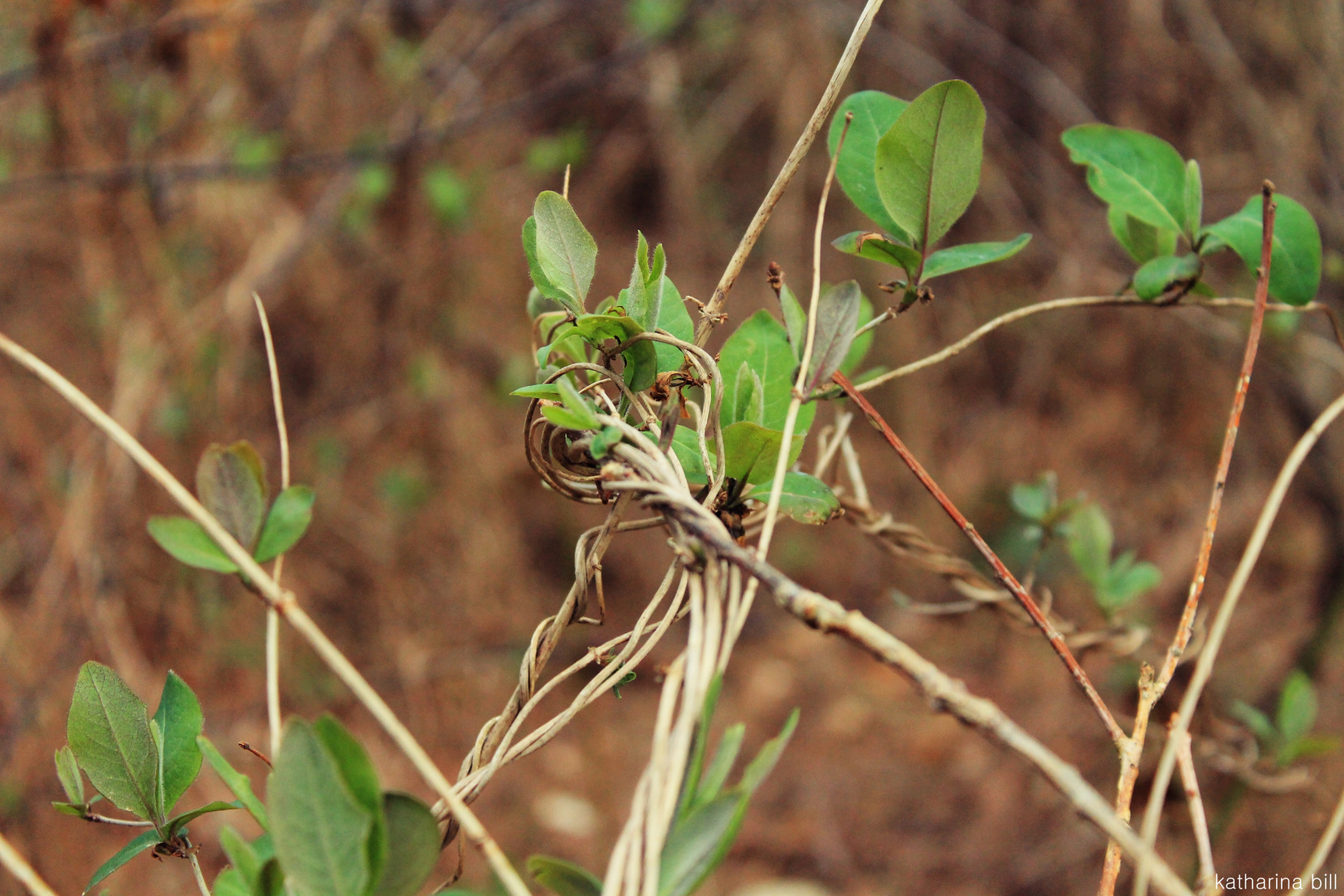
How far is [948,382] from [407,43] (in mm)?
1388

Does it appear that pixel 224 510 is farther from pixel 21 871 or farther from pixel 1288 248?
pixel 1288 248

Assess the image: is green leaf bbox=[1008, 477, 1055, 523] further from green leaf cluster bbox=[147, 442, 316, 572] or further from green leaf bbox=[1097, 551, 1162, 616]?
green leaf cluster bbox=[147, 442, 316, 572]

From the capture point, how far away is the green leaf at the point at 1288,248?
0.40 m

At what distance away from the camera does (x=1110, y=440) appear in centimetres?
197

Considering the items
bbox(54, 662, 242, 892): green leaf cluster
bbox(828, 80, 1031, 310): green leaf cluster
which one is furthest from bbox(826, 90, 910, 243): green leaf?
bbox(54, 662, 242, 892): green leaf cluster

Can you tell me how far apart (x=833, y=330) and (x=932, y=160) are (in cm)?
9

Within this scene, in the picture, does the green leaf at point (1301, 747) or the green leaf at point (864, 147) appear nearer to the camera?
the green leaf at point (864, 147)

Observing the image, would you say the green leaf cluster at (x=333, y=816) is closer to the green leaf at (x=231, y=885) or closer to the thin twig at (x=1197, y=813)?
the green leaf at (x=231, y=885)

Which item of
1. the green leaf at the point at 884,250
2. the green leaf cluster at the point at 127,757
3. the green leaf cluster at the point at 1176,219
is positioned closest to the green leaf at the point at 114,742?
the green leaf cluster at the point at 127,757

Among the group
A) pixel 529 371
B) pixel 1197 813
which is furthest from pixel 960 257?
pixel 529 371

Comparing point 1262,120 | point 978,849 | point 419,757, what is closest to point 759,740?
point 978,849

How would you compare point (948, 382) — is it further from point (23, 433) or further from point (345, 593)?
point (23, 433)

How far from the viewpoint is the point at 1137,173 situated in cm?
42

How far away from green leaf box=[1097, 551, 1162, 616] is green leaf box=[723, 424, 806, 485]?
1.15 feet
